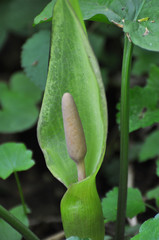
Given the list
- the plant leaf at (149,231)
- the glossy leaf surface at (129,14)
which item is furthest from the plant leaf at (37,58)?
the plant leaf at (149,231)

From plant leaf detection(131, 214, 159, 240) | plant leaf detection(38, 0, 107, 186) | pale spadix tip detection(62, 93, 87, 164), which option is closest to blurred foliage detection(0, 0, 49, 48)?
plant leaf detection(38, 0, 107, 186)

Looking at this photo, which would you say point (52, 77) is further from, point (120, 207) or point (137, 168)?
point (137, 168)

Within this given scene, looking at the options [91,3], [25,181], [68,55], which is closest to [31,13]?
[25,181]

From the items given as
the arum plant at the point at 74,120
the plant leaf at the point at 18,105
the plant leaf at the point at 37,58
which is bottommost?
the plant leaf at the point at 18,105

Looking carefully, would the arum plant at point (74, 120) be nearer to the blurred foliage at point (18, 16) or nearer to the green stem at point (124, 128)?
the green stem at point (124, 128)

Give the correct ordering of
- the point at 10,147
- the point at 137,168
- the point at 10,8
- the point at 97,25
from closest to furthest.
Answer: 1. the point at 10,147
2. the point at 137,168
3. the point at 97,25
4. the point at 10,8

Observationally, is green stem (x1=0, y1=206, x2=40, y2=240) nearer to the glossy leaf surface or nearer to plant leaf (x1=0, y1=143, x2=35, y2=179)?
plant leaf (x1=0, y1=143, x2=35, y2=179)
